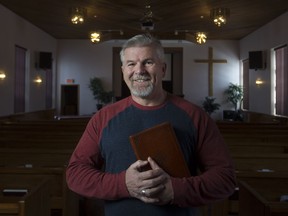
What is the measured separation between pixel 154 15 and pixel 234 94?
19.4 ft

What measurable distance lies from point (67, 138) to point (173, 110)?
172 inches

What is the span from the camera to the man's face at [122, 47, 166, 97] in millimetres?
1428

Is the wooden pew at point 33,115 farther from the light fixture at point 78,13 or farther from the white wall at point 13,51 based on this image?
the light fixture at point 78,13

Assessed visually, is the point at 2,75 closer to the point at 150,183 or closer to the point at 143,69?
the point at 143,69

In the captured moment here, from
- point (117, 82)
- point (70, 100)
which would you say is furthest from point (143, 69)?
point (117, 82)

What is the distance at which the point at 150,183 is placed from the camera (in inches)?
49.7

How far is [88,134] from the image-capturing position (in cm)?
150

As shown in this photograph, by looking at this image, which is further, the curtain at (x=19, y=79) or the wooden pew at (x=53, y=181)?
the curtain at (x=19, y=79)

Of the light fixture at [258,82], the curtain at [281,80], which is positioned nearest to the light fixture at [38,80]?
the light fixture at [258,82]

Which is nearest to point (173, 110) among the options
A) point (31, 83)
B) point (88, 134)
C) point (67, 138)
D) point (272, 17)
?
point (88, 134)

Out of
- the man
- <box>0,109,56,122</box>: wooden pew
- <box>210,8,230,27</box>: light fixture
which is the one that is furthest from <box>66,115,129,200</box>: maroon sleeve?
<box>210,8,230,27</box>: light fixture

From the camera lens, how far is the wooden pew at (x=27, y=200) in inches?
80.3

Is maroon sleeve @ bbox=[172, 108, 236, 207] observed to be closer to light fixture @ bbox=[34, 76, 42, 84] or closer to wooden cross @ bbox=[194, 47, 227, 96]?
light fixture @ bbox=[34, 76, 42, 84]

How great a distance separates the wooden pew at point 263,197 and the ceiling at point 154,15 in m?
6.86
